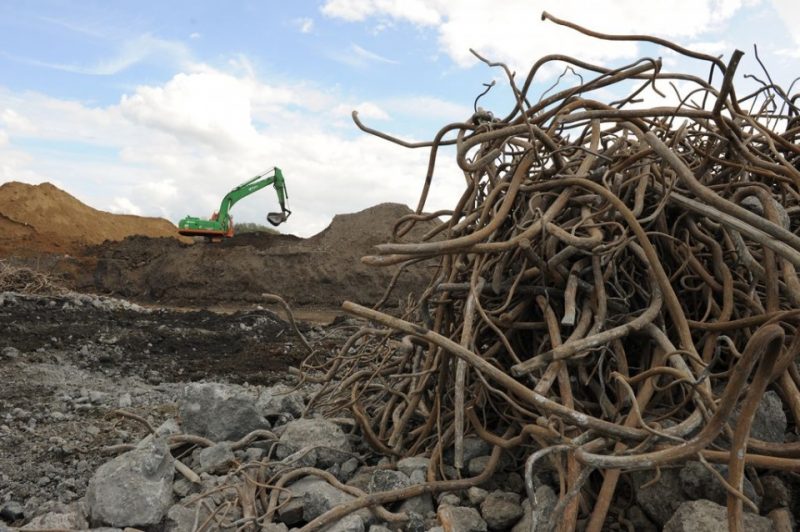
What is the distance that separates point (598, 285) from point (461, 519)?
2.87 feet

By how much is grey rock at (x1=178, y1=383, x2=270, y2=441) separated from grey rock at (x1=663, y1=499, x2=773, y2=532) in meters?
1.90

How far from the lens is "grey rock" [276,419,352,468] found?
8.91ft

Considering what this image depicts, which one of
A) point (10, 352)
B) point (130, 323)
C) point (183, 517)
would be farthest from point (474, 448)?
point (130, 323)

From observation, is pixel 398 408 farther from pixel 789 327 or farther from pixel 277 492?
pixel 789 327

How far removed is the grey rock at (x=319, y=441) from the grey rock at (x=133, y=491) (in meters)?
0.48

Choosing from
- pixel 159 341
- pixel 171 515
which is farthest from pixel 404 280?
pixel 171 515

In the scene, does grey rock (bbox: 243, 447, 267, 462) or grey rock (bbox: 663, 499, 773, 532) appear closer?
grey rock (bbox: 663, 499, 773, 532)

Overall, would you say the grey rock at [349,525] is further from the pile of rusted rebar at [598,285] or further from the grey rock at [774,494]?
the grey rock at [774,494]

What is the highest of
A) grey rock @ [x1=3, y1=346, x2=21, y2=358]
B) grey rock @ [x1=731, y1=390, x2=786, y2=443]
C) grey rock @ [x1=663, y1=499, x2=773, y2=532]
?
grey rock @ [x1=731, y1=390, x2=786, y2=443]

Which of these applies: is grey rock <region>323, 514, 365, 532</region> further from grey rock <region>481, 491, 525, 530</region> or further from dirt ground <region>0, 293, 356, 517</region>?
dirt ground <region>0, 293, 356, 517</region>

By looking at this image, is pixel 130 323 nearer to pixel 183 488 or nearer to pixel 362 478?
pixel 183 488

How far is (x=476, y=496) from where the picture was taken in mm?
2209

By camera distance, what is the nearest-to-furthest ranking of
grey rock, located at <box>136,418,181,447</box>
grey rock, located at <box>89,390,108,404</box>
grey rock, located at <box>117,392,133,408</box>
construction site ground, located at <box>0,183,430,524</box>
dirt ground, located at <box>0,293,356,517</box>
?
1. grey rock, located at <box>136,418,181,447</box>
2. dirt ground, located at <box>0,293,356,517</box>
3. construction site ground, located at <box>0,183,430,524</box>
4. grey rock, located at <box>117,392,133,408</box>
5. grey rock, located at <box>89,390,108,404</box>

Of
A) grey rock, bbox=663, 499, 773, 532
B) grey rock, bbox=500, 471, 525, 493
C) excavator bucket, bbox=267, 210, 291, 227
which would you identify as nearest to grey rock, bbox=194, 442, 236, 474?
grey rock, bbox=500, 471, 525, 493
